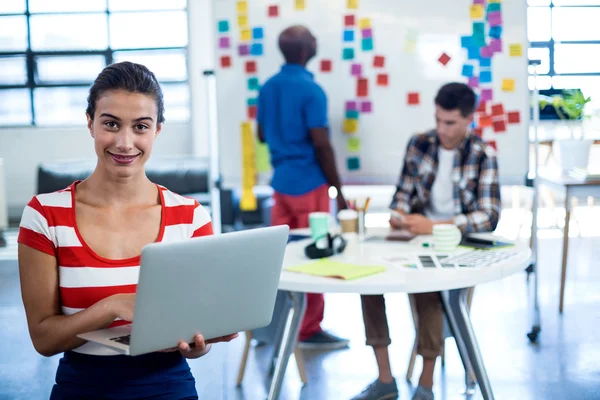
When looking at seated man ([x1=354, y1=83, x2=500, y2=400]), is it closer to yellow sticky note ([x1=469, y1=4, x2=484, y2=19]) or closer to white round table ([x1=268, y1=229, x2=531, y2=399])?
white round table ([x1=268, y1=229, x2=531, y2=399])

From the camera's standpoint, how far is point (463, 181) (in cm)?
280

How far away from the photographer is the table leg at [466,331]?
2.14 meters

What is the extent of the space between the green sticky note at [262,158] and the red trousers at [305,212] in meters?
0.36

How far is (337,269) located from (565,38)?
639 centimetres

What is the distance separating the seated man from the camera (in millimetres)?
2504

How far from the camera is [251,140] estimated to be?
3.70 metres

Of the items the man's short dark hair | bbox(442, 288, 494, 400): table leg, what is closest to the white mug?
bbox(442, 288, 494, 400): table leg

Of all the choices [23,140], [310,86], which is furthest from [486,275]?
[23,140]

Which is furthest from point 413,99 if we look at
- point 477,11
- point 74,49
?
point 74,49

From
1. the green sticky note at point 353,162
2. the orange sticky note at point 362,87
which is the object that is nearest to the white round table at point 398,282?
the green sticky note at point 353,162

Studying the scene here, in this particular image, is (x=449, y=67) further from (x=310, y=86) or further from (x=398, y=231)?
(x=398, y=231)

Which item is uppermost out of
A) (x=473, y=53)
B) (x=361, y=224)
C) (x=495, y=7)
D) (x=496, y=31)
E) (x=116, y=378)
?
(x=495, y=7)

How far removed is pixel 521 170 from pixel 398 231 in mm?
1278

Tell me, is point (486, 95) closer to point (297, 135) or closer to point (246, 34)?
point (297, 135)
